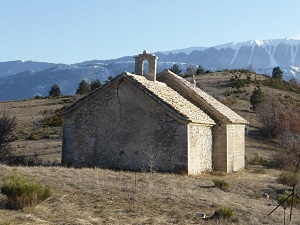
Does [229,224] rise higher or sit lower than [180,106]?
lower

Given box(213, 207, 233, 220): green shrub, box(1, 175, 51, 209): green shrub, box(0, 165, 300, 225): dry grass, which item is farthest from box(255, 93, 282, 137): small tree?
box(1, 175, 51, 209): green shrub

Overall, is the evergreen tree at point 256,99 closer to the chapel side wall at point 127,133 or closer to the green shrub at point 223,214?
the chapel side wall at point 127,133

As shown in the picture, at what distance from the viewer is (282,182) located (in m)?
20.5

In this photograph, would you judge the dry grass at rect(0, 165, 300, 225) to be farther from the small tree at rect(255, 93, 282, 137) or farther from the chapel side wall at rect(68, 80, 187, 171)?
the small tree at rect(255, 93, 282, 137)

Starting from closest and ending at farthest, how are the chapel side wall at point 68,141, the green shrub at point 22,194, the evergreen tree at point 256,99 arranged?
1. the green shrub at point 22,194
2. the chapel side wall at point 68,141
3. the evergreen tree at point 256,99

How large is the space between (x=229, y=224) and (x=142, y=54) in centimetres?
1360

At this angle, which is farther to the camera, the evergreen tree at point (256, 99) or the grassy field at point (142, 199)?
the evergreen tree at point (256, 99)

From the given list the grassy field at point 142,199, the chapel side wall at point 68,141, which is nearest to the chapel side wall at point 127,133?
the chapel side wall at point 68,141

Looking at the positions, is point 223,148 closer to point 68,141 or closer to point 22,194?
point 68,141

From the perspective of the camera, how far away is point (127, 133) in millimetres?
20094

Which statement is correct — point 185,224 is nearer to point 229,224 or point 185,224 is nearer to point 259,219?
point 229,224

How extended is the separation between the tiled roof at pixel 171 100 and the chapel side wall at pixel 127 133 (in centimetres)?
26

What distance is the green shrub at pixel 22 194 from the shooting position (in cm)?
1059

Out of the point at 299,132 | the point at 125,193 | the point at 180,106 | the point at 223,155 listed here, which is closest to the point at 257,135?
the point at 299,132
